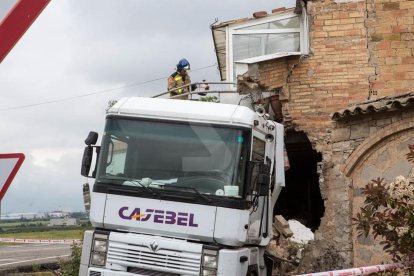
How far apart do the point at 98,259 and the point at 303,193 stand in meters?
10.5

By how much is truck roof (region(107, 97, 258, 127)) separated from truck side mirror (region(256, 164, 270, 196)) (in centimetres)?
61

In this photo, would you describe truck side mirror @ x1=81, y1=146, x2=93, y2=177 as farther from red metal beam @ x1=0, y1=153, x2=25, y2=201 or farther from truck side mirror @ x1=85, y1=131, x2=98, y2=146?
red metal beam @ x1=0, y1=153, x2=25, y2=201

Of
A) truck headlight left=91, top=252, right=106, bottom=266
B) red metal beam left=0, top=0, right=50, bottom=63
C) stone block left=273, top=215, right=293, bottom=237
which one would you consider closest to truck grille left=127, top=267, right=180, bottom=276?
truck headlight left=91, top=252, right=106, bottom=266

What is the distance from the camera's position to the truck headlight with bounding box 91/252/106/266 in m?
7.39

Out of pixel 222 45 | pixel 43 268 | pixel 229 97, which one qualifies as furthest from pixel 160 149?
pixel 222 45

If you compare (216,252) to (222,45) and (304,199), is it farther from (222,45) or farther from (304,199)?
(222,45)

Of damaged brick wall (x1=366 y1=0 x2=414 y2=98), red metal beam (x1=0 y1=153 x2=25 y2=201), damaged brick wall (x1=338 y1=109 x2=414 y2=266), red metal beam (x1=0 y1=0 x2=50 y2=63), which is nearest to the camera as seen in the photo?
red metal beam (x1=0 y1=0 x2=50 y2=63)

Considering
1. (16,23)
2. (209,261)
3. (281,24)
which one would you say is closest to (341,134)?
(209,261)

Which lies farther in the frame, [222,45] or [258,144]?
[222,45]

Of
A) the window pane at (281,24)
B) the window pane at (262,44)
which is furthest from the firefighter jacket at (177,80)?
the window pane at (281,24)

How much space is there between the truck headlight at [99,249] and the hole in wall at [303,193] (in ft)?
27.6

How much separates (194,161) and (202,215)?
2.27ft

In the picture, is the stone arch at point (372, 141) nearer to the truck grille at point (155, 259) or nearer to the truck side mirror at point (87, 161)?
the truck grille at point (155, 259)

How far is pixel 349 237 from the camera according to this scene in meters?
9.88
